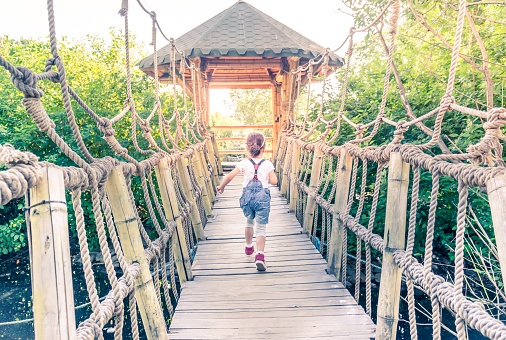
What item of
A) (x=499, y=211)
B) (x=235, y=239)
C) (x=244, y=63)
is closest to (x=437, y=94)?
(x=235, y=239)

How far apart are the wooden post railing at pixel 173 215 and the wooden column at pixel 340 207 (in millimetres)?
1030

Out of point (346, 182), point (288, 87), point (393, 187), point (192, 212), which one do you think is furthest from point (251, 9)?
point (393, 187)

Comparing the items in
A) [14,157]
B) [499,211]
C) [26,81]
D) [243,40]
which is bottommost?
[499,211]

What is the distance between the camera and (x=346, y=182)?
7.84 ft

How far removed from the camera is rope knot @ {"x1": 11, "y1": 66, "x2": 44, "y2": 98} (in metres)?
0.88

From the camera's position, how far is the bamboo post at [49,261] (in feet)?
2.75

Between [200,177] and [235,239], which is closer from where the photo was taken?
[235,239]

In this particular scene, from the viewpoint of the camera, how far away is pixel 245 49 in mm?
6062

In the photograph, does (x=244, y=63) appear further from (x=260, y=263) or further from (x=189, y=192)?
(x=260, y=263)

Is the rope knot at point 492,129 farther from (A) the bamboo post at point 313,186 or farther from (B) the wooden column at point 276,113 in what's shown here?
(B) the wooden column at point 276,113

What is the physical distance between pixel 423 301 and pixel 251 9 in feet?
22.7

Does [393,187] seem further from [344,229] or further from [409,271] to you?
[344,229]

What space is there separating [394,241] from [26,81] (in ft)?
4.90

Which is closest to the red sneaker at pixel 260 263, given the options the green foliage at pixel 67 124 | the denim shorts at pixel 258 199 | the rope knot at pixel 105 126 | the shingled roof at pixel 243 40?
the denim shorts at pixel 258 199
